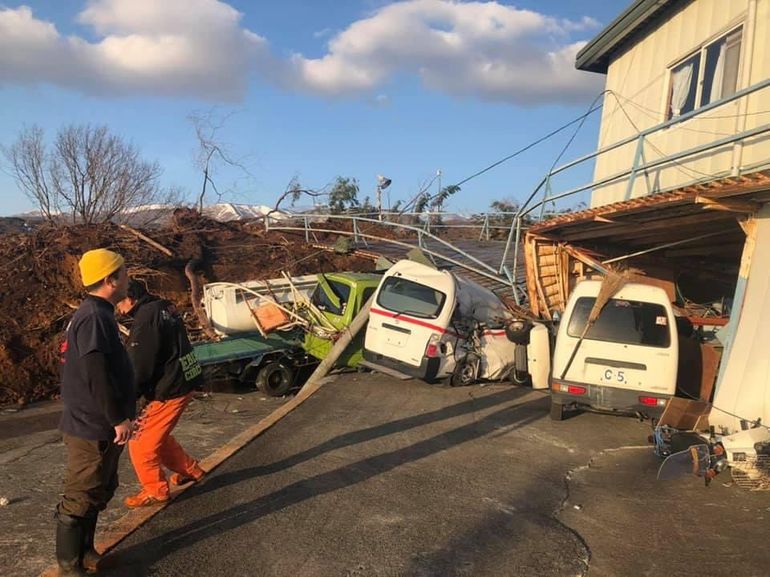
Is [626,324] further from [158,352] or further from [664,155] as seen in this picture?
[158,352]

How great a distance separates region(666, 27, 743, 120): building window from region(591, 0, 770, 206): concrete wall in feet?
0.40

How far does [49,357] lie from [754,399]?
41.1 ft

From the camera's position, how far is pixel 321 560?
3934 millimetres

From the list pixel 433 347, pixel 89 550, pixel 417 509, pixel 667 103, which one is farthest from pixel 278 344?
pixel 89 550

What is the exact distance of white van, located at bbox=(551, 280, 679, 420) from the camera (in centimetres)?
753

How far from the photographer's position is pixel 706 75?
10211 mm

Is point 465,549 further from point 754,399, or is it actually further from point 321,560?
point 754,399

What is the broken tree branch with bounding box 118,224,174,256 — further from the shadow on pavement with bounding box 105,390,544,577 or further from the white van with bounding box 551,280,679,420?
the white van with bounding box 551,280,679,420

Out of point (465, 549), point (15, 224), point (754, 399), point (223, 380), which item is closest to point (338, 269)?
point (223, 380)

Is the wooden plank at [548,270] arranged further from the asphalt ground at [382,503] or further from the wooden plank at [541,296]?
the asphalt ground at [382,503]

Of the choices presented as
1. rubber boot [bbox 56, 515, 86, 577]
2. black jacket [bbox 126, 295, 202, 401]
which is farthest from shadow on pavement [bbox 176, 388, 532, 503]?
rubber boot [bbox 56, 515, 86, 577]

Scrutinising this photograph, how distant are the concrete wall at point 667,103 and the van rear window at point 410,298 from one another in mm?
3523

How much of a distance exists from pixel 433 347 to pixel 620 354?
323 cm

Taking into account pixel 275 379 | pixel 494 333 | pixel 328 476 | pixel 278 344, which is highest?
pixel 494 333
